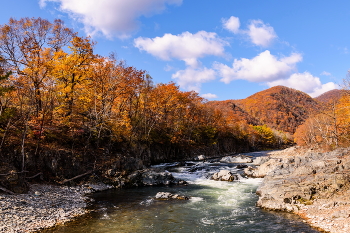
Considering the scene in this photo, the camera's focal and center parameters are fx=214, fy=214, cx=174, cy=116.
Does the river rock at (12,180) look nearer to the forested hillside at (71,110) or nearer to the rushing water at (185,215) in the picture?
the forested hillside at (71,110)

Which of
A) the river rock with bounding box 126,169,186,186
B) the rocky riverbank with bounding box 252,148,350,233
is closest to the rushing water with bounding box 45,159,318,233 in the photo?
the rocky riverbank with bounding box 252,148,350,233

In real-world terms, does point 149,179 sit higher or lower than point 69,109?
lower

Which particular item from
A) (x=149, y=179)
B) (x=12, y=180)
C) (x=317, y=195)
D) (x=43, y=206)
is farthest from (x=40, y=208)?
(x=317, y=195)

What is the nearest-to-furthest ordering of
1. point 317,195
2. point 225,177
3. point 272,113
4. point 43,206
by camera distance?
point 43,206 < point 317,195 < point 225,177 < point 272,113

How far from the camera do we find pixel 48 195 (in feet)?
52.3

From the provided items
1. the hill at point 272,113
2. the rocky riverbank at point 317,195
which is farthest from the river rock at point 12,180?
the hill at point 272,113

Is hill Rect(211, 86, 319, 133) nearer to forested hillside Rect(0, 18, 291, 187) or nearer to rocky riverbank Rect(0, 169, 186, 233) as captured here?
forested hillside Rect(0, 18, 291, 187)

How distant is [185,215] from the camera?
44.0 ft

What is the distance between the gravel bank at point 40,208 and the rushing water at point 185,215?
1.03 m

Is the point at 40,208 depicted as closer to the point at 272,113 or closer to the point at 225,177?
the point at 225,177

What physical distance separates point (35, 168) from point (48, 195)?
465cm

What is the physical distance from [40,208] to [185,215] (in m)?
9.04

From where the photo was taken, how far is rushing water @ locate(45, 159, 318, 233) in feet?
37.0

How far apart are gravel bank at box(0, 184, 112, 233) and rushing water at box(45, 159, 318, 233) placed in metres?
1.03
